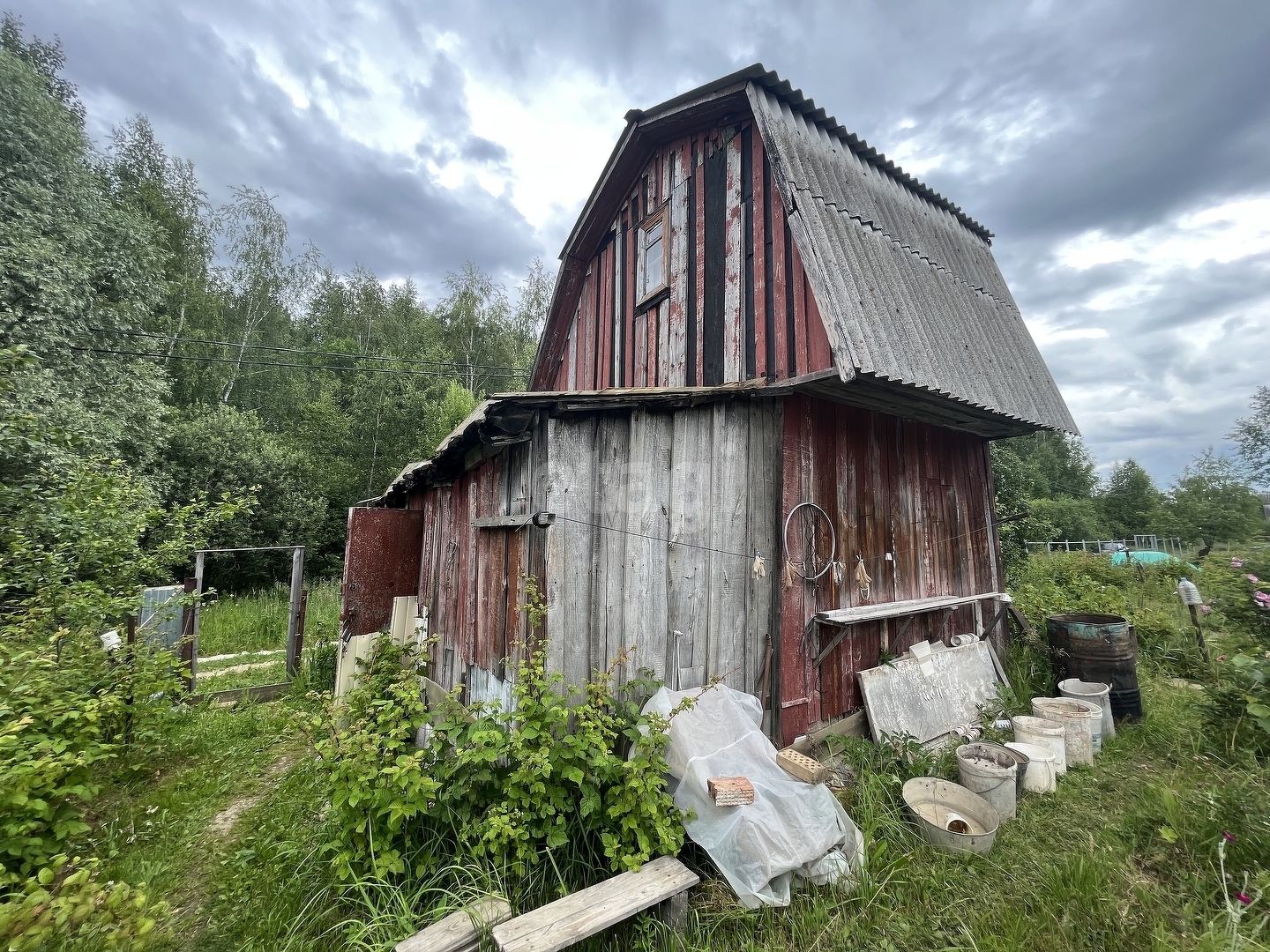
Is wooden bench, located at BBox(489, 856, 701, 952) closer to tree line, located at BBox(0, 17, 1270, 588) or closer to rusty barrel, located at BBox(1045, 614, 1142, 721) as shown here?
tree line, located at BBox(0, 17, 1270, 588)

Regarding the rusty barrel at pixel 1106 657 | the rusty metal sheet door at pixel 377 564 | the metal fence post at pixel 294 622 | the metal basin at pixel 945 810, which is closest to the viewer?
the metal basin at pixel 945 810

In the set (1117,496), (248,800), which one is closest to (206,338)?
(248,800)

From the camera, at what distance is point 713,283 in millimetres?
4500

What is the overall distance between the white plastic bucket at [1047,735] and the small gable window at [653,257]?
4983 millimetres

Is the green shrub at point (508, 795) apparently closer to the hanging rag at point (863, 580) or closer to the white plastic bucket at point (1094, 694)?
the hanging rag at point (863, 580)

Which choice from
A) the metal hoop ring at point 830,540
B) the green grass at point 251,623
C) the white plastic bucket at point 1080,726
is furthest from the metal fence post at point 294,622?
the white plastic bucket at point 1080,726

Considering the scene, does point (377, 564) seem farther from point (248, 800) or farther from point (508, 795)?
point (508, 795)

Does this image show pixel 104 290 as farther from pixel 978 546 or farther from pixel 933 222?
pixel 978 546

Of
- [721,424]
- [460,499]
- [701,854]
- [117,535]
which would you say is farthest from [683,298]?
[117,535]

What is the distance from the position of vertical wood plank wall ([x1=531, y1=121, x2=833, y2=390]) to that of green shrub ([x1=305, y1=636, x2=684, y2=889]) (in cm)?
273

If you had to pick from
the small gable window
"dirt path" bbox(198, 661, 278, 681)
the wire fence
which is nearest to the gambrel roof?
the small gable window

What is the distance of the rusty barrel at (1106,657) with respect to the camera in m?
4.89

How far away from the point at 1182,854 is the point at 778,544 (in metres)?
2.73

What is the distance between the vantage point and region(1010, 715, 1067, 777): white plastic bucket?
391 cm
